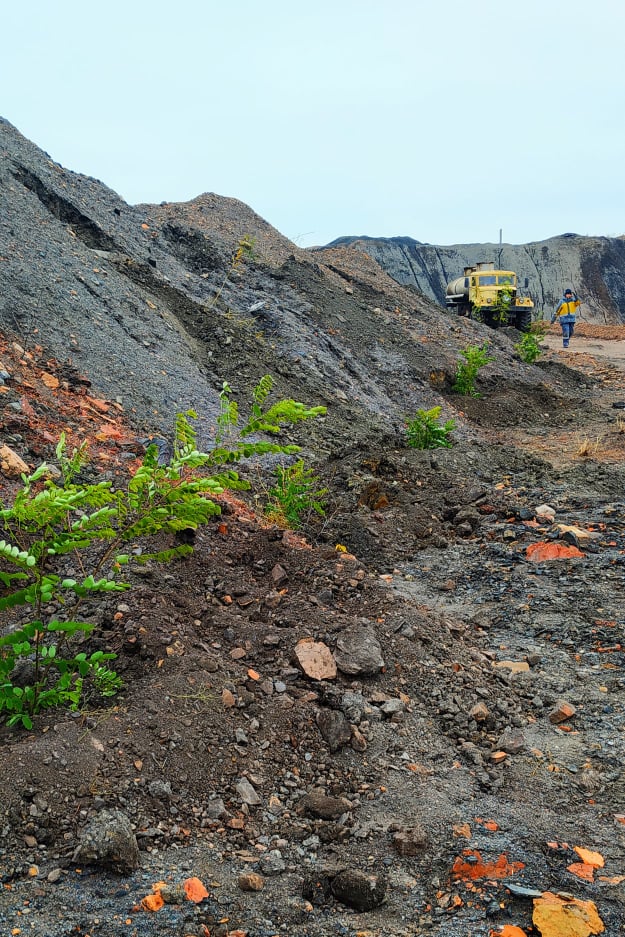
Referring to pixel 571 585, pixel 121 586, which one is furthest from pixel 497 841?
pixel 571 585

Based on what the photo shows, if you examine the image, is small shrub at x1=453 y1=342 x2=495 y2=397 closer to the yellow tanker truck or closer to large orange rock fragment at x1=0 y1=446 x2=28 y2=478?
large orange rock fragment at x1=0 y1=446 x2=28 y2=478

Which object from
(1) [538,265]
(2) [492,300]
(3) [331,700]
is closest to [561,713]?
(3) [331,700]

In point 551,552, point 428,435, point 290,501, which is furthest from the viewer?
point 428,435

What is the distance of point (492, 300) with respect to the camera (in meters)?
21.8

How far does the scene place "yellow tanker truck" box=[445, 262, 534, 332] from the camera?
20.8 meters

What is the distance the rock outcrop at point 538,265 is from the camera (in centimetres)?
4106

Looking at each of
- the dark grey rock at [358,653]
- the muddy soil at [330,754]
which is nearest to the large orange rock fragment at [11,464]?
the muddy soil at [330,754]

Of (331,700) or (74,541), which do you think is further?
(331,700)

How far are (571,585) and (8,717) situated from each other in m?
3.41

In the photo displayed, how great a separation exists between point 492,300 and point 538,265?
23356 mm

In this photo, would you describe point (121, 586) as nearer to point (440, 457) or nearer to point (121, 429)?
point (121, 429)

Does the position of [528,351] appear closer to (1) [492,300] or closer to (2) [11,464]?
(1) [492,300]

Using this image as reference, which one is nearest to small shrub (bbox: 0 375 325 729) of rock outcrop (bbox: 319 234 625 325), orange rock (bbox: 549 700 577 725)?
orange rock (bbox: 549 700 577 725)

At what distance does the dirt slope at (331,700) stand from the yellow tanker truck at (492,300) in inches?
559
